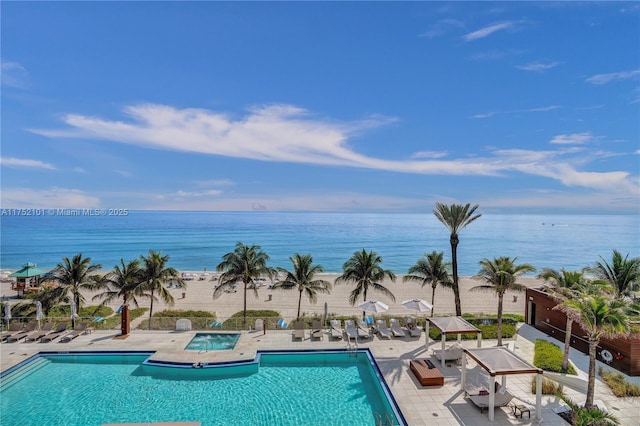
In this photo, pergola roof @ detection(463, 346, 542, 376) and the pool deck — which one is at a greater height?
pergola roof @ detection(463, 346, 542, 376)

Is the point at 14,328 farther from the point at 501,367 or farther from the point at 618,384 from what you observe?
the point at 618,384

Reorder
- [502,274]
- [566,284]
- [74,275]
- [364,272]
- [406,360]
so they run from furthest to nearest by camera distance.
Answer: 1. [364,272]
2. [74,275]
3. [502,274]
4. [566,284]
5. [406,360]

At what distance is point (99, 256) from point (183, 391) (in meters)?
72.9

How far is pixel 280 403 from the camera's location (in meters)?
12.4

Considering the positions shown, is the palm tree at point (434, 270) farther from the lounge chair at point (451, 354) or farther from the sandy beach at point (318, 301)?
the sandy beach at point (318, 301)

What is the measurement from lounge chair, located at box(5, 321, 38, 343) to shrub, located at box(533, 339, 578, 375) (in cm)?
2477

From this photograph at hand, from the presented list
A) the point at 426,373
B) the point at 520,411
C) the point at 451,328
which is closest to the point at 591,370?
the point at 520,411

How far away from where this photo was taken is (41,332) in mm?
18453

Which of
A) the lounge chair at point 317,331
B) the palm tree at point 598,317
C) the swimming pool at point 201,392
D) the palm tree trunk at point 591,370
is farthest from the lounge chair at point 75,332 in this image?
the palm tree trunk at point 591,370

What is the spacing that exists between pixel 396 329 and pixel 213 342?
379 inches

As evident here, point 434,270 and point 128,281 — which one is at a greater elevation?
point 434,270

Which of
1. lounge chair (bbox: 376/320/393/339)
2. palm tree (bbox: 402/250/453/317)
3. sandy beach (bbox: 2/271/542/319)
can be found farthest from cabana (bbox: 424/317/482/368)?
sandy beach (bbox: 2/271/542/319)

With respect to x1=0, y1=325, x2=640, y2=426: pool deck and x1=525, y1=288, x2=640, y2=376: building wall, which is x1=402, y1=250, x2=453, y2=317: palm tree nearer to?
x1=0, y1=325, x2=640, y2=426: pool deck

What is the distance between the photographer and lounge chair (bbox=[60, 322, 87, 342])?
17875 millimetres
